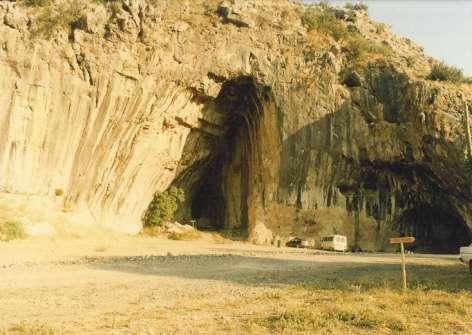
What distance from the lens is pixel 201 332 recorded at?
25.1 feet

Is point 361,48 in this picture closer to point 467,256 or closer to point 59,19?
point 59,19

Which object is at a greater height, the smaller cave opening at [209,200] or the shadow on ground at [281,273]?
the smaller cave opening at [209,200]

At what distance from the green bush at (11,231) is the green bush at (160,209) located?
11.5 m

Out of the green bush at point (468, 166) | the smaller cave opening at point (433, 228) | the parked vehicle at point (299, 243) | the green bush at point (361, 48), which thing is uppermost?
the green bush at point (361, 48)

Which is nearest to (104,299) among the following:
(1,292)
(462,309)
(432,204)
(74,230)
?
(1,292)

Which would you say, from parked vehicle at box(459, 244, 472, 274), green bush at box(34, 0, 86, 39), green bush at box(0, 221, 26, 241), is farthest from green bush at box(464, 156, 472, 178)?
green bush at box(0, 221, 26, 241)

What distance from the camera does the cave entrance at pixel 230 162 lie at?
40.8m

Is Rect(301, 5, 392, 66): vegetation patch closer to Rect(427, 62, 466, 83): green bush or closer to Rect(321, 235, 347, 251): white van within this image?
Rect(427, 62, 466, 83): green bush

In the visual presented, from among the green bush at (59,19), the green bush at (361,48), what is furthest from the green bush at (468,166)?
the green bush at (59,19)

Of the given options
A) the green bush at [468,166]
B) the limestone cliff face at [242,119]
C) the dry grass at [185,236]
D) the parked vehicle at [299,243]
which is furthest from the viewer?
the dry grass at [185,236]

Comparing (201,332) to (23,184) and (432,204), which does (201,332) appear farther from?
(432,204)

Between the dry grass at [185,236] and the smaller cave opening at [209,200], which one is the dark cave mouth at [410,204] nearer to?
the dry grass at [185,236]

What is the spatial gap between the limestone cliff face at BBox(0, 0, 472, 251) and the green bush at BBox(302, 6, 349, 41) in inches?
55.9

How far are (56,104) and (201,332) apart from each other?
2823 centimetres
